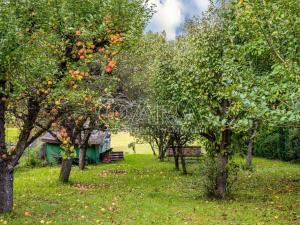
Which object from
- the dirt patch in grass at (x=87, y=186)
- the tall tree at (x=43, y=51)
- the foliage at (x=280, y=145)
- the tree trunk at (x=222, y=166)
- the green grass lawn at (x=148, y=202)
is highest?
the tall tree at (x=43, y=51)

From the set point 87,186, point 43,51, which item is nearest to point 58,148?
point 87,186

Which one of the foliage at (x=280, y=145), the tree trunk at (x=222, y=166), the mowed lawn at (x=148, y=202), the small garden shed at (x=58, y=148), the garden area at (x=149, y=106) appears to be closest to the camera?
the garden area at (x=149, y=106)

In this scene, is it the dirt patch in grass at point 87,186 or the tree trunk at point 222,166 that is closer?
the tree trunk at point 222,166

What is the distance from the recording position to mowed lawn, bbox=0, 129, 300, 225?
13.3 metres

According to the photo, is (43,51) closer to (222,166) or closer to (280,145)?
(222,166)

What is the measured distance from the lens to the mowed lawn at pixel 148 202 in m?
13.3

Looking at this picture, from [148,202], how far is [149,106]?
4.46 m

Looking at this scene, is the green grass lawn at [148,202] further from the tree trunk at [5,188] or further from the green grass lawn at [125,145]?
the green grass lawn at [125,145]

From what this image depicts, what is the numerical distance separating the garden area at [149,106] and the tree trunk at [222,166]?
5cm

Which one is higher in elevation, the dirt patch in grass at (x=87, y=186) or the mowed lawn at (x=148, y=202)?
the dirt patch in grass at (x=87, y=186)

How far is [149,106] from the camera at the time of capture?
18844mm

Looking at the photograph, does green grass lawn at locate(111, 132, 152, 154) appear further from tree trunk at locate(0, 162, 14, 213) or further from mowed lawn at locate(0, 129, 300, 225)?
tree trunk at locate(0, 162, 14, 213)

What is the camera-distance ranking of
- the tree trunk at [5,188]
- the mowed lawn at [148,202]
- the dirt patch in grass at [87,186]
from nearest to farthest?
the mowed lawn at [148,202], the tree trunk at [5,188], the dirt patch in grass at [87,186]

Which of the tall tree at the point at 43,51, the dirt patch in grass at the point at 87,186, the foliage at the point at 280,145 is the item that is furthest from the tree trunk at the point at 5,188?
the foliage at the point at 280,145
